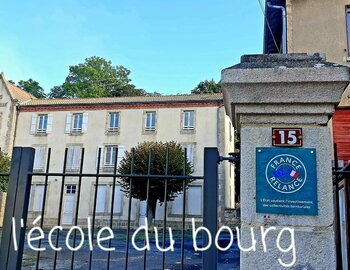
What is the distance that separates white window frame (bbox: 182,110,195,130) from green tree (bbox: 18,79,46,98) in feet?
92.8

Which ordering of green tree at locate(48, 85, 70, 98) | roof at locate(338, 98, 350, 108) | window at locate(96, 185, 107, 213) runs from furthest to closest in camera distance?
green tree at locate(48, 85, 70, 98) → window at locate(96, 185, 107, 213) → roof at locate(338, 98, 350, 108)

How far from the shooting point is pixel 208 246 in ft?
7.57

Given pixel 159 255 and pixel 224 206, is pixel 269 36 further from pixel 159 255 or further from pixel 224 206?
pixel 224 206

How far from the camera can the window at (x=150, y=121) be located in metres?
25.3

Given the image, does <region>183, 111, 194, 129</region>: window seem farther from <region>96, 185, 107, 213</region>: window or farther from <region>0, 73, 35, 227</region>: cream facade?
<region>0, 73, 35, 227</region>: cream facade

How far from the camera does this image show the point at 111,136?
84.3 feet

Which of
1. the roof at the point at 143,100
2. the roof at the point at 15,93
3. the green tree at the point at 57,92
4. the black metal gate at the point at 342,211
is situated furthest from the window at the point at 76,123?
the black metal gate at the point at 342,211

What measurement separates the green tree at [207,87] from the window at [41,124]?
17984 mm

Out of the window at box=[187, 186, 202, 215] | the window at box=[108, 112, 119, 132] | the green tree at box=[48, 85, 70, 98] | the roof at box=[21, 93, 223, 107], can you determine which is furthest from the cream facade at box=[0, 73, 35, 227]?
the green tree at box=[48, 85, 70, 98]

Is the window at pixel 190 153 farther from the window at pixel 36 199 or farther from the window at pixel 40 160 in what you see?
the window at pixel 40 160

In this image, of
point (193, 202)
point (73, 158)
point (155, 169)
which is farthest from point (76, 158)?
point (155, 169)

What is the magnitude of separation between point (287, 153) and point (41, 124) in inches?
1043

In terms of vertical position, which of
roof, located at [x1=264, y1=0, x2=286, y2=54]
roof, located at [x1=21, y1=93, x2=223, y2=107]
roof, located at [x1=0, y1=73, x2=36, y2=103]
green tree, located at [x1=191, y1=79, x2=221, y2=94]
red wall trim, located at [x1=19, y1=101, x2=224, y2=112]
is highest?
green tree, located at [x1=191, y1=79, x2=221, y2=94]

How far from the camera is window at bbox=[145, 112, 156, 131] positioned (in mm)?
25281
